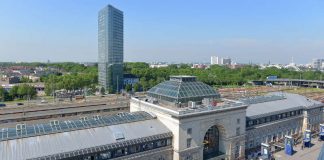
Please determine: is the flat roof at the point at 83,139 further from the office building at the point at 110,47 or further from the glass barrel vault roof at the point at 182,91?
the office building at the point at 110,47

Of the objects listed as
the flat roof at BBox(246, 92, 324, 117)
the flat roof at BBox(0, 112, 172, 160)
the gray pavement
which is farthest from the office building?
the flat roof at BBox(0, 112, 172, 160)

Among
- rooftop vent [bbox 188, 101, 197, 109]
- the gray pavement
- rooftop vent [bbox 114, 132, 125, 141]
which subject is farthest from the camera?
the gray pavement

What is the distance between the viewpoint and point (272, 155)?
2365 inches

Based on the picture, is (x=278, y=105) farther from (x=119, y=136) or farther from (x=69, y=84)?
(x=69, y=84)

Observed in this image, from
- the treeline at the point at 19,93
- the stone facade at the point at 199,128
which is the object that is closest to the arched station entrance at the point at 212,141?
the stone facade at the point at 199,128

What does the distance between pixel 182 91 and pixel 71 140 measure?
23.3 meters

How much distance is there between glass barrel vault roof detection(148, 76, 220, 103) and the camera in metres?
52.1

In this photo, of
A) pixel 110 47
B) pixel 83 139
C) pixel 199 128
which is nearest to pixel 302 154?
pixel 199 128

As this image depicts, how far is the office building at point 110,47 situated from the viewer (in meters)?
160

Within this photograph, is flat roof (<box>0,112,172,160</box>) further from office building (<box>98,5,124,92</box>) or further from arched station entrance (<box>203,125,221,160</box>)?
office building (<box>98,5,124,92</box>)

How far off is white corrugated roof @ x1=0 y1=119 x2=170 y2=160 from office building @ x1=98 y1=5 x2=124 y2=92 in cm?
11750

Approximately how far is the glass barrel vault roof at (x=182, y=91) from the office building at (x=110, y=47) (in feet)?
356

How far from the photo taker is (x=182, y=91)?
173 feet

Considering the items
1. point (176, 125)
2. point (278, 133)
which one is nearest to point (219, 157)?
point (176, 125)
